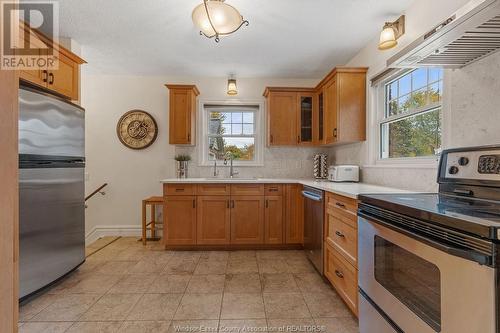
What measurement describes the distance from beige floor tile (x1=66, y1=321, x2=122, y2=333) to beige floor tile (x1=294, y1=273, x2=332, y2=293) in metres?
1.51

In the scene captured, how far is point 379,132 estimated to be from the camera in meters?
2.84

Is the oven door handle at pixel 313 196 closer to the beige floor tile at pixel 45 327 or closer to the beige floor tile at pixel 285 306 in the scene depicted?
the beige floor tile at pixel 285 306

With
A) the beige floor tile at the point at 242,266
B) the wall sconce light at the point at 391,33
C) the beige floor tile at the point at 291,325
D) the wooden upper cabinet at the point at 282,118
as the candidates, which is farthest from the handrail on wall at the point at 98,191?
the wall sconce light at the point at 391,33

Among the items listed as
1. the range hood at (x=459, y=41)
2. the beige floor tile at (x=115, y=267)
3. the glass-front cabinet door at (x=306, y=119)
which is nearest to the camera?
the range hood at (x=459, y=41)

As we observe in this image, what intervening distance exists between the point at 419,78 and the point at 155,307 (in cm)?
296

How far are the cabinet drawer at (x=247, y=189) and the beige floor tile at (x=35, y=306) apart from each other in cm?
204

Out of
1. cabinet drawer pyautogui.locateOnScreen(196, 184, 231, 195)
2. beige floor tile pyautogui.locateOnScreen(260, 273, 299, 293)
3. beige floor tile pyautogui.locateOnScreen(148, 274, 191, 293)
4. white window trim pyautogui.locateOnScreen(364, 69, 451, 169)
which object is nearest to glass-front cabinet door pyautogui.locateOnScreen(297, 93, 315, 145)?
white window trim pyautogui.locateOnScreen(364, 69, 451, 169)

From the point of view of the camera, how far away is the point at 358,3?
86.6 inches

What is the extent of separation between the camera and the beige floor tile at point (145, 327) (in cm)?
175

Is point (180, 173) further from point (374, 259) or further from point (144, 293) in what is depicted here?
point (374, 259)

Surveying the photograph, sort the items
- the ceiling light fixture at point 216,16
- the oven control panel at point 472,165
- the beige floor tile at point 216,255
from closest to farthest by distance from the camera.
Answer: the oven control panel at point 472,165 < the ceiling light fixture at point 216,16 < the beige floor tile at point 216,255

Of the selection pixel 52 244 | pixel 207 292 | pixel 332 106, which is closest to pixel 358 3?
pixel 332 106

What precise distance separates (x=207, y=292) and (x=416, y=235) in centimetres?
180

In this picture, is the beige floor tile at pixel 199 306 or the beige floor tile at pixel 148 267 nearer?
the beige floor tile at pixel 199 306
